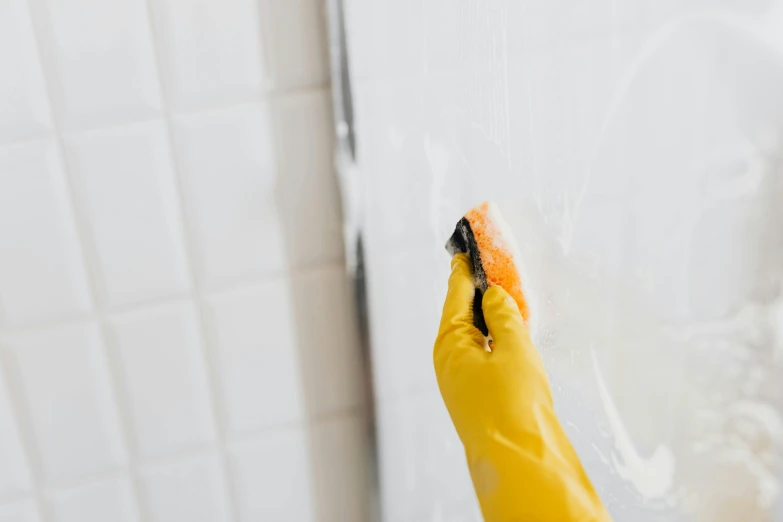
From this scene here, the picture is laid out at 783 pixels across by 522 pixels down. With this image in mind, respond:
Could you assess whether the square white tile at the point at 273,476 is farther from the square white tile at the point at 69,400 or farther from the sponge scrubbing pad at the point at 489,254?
the sponge scrubbing pad at the point at 489,254

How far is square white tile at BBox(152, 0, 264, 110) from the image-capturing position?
0.57 metres

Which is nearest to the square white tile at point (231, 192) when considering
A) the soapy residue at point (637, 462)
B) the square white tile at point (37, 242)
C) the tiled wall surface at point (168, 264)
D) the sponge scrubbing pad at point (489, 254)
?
the tiled wall surface at point (168, 264)

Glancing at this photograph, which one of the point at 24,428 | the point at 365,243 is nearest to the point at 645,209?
the point at 365,243

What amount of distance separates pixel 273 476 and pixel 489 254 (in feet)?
1.29

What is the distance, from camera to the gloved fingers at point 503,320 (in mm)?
458

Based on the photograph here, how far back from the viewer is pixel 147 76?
0.58 meters

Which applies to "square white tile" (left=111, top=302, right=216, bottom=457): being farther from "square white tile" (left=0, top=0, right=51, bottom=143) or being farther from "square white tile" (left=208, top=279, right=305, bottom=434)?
"square white tile" (left=0, top=0, right=51, bottom=143)

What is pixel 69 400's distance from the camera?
0.64m

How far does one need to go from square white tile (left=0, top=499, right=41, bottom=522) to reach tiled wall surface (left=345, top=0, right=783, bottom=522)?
0.52 m

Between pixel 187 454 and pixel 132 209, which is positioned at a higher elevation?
pixel 132 209

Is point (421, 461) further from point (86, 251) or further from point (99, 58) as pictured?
point (99, 58)

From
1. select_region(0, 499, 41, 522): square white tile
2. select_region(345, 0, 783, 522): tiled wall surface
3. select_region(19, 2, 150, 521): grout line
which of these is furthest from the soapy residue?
select_region(0, 499, 41, 522): square white tile

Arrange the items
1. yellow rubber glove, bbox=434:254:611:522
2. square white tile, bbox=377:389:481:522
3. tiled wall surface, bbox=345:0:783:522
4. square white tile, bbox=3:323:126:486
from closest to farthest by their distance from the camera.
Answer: tiled wall surface, bbox=345:0:783:522, yellow rubber glove, bbox=434:254:611:522, square white tile, bbox=3:323:126:486, square white tile, bbox=377:389:481:522

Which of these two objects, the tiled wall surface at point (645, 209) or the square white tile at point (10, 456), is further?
the square white tile at point (10, 456)
